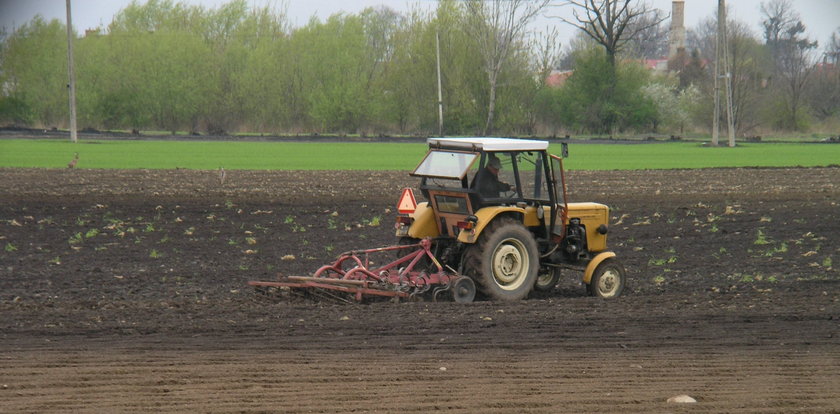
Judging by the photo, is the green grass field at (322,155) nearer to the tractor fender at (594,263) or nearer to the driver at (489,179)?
the tractor fender at (594,263)

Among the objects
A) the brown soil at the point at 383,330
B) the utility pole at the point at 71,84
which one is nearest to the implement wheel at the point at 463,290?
the brown soil at the point at 383,330

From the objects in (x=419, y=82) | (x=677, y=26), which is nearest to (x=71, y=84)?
(x=419, y=82)

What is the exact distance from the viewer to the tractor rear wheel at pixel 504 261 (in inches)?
396

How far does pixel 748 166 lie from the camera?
33375 mm

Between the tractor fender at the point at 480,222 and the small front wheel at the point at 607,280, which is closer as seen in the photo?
the tractor fender at the point at 480,222

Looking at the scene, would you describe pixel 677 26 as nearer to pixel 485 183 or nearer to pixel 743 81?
pixel 743 81

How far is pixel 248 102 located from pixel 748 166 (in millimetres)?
43619

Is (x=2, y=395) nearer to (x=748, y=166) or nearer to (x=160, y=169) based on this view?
(x=160, y=169)

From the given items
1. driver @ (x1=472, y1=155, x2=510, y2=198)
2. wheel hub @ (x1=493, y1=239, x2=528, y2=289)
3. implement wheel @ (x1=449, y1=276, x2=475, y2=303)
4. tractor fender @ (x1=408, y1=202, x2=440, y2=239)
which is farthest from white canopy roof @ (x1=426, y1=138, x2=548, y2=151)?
implement wheel @ (x1=449, y1=276, x2=475, y2=303)

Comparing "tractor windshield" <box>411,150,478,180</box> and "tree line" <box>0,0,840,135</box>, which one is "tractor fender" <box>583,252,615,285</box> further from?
"tree line" <box>0,0,840,135</box>

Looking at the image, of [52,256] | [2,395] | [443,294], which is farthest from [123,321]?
[52,256]

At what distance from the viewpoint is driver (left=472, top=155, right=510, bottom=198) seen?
1017 centimetres

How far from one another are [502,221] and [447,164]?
859mm

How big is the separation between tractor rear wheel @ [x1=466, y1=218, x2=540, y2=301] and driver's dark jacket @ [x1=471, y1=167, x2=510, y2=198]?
1.04 ft
